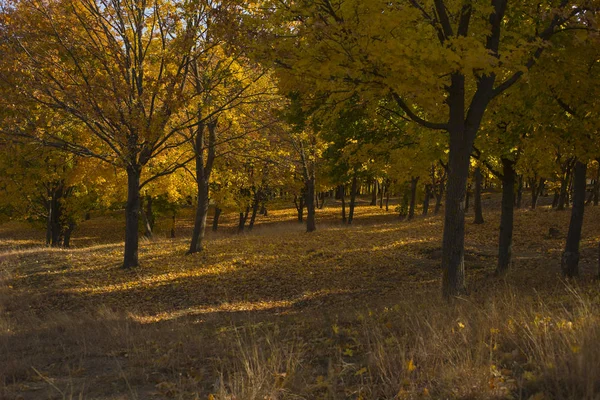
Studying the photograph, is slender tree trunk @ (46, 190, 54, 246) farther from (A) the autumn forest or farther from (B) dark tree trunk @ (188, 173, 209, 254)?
(B) dark tree trunk @ (188, 173, 209, 254)

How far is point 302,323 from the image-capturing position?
652 centimetres

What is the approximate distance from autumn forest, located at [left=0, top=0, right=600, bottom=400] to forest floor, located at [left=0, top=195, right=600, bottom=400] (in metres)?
0.04

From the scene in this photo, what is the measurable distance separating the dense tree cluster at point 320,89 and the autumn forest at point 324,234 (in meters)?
0.05

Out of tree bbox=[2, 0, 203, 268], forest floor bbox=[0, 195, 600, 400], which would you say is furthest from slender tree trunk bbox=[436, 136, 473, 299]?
tree bbox=[2, 0, 203, 268]

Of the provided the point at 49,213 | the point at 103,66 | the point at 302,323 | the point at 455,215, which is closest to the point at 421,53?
the point at 455,215

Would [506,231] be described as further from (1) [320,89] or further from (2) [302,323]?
(1) [320,89]

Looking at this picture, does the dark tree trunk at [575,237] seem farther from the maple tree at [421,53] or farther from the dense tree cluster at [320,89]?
the maple tree at [421,53]

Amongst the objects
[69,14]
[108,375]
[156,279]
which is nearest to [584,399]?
[108,375]

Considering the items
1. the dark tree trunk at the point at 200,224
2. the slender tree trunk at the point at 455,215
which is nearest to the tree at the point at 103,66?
the dark tree trunk at the point at 200,224

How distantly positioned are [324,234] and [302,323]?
1256 cm

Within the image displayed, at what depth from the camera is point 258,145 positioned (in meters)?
16.5

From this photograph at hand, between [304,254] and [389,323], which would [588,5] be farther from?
[304,254]

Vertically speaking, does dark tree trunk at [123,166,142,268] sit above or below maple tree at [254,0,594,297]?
below

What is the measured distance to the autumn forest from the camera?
3.96 meters
